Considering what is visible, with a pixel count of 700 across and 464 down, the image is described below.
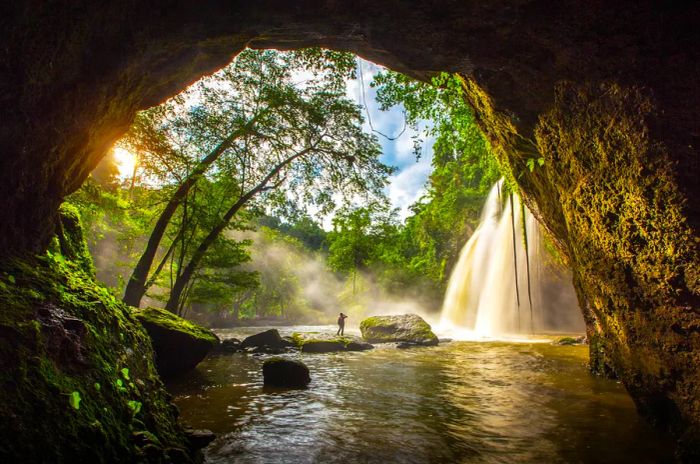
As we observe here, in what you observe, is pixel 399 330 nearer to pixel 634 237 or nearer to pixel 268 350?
pixel 268 350

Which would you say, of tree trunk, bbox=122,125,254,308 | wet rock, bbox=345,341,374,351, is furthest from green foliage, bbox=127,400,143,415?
wet rock, bbox=345,341,374,351

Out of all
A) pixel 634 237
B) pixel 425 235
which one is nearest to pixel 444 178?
pixel 425 235

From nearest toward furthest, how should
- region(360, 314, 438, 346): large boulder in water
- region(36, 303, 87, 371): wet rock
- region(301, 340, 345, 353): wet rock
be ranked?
region(36, 303, 87, 371): wet rock, region(301, 340, 345, 353): wet rock, region(360, 314, 438, 346): large boulder in water

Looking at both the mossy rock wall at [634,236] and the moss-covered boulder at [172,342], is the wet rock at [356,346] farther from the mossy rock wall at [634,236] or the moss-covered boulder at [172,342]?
the mossy rock wall at [634,236]

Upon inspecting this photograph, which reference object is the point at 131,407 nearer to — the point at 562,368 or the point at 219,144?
the point at 562,368

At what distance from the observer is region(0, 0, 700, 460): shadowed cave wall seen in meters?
3.85

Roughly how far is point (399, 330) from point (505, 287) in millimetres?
9014

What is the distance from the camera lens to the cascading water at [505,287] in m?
22.5

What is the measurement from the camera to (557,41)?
15.8ft

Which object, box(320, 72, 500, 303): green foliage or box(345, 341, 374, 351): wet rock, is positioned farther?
box(320, 72, 500, 303): green foliage

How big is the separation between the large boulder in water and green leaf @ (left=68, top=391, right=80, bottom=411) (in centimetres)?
1526

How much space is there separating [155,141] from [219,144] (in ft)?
12.4

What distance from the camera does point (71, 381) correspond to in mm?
3082

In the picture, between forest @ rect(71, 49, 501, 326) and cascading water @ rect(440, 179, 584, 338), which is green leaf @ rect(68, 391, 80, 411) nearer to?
forest @ rect(71, 49, 501, 326)
